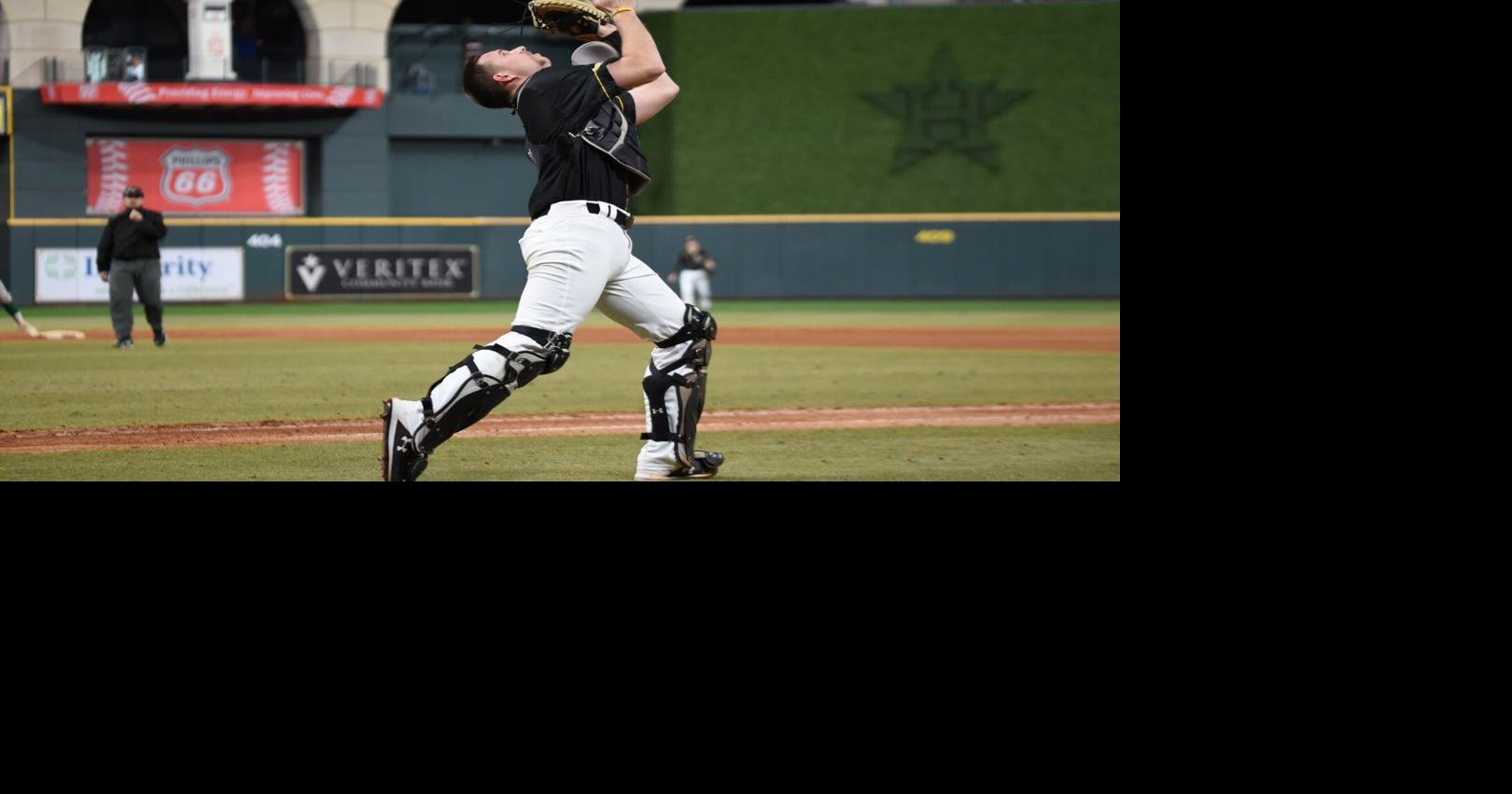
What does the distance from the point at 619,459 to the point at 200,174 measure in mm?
24537

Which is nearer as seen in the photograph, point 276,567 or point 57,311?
point 276,567

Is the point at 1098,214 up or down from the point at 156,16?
down

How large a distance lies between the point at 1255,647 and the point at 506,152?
2898 cm

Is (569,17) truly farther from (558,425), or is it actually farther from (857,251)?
(857,251)

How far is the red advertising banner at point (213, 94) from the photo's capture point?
88.7 feet

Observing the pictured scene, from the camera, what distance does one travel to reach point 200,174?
28.9 metres

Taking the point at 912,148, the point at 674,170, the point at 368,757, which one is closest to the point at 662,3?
the point at 674,170

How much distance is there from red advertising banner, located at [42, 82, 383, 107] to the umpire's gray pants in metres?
14.7

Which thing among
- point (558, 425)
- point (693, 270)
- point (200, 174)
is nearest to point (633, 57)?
point (558, 425)

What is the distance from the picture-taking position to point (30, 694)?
2.72 metres

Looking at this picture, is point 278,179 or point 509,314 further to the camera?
point 278,179

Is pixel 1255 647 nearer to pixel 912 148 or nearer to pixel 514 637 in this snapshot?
pixel 514 637

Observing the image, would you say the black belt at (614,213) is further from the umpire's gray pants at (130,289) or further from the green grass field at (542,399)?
the umpire's gray pants at (130,289)

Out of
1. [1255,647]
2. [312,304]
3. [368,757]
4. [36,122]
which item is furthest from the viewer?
[36,122]
